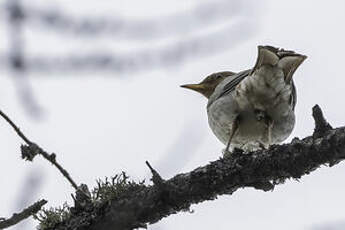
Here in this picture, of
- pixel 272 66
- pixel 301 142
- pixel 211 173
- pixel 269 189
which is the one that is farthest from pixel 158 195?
pixel 272 66

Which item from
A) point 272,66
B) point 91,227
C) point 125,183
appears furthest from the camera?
point 272,66

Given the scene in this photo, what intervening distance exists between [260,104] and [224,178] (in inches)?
94.4

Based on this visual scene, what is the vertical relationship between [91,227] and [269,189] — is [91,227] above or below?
above

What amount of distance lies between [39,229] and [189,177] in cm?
86

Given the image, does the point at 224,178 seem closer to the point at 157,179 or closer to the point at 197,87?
the point at 157,179

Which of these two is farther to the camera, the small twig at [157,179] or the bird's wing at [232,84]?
the bird's wing at [232,84]

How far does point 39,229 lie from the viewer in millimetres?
3340

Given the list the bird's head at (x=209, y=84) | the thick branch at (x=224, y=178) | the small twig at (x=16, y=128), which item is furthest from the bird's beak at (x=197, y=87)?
the small twig at (x=16, y=128)

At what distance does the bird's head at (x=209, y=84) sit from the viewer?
831cm

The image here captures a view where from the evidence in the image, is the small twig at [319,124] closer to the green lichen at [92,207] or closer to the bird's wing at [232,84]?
the green lichen at [92,207]

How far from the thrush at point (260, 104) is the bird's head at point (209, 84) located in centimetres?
168

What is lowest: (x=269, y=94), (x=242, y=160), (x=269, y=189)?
(x=269, y=189)

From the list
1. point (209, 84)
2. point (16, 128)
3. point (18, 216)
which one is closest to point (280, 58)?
point (209, 84)

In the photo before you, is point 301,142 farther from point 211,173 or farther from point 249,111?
point 249,111
